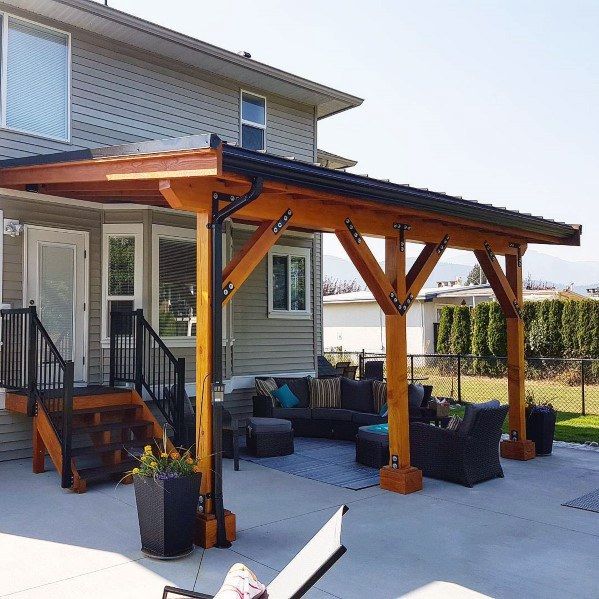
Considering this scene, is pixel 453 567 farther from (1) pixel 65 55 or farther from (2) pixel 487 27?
(2) pixel 487 27

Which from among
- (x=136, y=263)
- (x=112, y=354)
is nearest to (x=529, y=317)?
(x=136, y=263)

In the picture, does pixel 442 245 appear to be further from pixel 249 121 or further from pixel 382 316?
pixel 382 316

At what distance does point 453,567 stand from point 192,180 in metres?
3.64

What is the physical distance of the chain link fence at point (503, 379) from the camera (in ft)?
45.7

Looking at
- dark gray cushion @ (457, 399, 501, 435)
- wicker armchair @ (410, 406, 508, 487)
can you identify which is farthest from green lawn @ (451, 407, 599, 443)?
dark gray cushion @ (457, 399, 501, 435)

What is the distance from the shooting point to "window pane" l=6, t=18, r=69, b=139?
8016mm

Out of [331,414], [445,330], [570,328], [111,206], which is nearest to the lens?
[111,206]

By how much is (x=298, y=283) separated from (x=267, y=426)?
138 inches

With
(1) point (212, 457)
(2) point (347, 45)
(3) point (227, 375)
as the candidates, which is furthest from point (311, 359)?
(1) point (212, 457)

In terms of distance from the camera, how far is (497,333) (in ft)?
63.9

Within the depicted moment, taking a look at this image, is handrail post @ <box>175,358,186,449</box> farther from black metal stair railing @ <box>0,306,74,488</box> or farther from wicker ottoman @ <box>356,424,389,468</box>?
wicker ottoman @ <box>356,424,389,468</box>

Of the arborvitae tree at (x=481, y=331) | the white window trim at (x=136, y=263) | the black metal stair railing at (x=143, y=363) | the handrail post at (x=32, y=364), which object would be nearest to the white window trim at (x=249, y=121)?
the white window trim at (x=136, y=263)

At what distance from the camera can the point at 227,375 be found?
9875 millimetres

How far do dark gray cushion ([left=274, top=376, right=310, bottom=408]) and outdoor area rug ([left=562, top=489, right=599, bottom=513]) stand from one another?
473 centimetres
